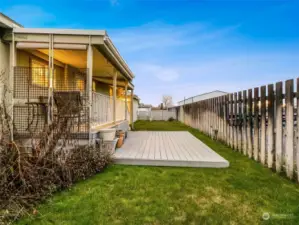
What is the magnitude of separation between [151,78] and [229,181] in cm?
3085

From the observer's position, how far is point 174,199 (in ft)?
9.91

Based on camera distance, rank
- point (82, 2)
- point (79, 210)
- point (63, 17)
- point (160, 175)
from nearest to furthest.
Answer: point (79, 210) → point (160, 175) → point (82, 2) → point (63, 17)

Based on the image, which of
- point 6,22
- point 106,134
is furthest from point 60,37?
point 106,134

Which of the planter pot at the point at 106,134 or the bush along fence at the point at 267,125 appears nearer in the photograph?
the bush along fence at the point at 267,125

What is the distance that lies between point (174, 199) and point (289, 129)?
8.47 feet

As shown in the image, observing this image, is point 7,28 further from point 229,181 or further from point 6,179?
point 229,181

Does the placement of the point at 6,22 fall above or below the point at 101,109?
above

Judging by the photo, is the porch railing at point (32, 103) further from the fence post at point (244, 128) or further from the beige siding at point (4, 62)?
the fence post at point (244, 128)

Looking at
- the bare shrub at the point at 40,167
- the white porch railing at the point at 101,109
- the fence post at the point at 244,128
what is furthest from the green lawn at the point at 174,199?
the white porch railing at the point at 101,109

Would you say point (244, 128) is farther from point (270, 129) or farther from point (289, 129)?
point (289, 129)

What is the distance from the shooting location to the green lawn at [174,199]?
2.50m

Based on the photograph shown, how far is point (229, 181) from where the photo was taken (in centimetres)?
376

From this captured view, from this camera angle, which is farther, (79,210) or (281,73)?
(281,73)

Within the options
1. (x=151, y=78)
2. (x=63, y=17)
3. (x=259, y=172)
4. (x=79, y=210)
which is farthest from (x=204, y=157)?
(x=151, y=78)
